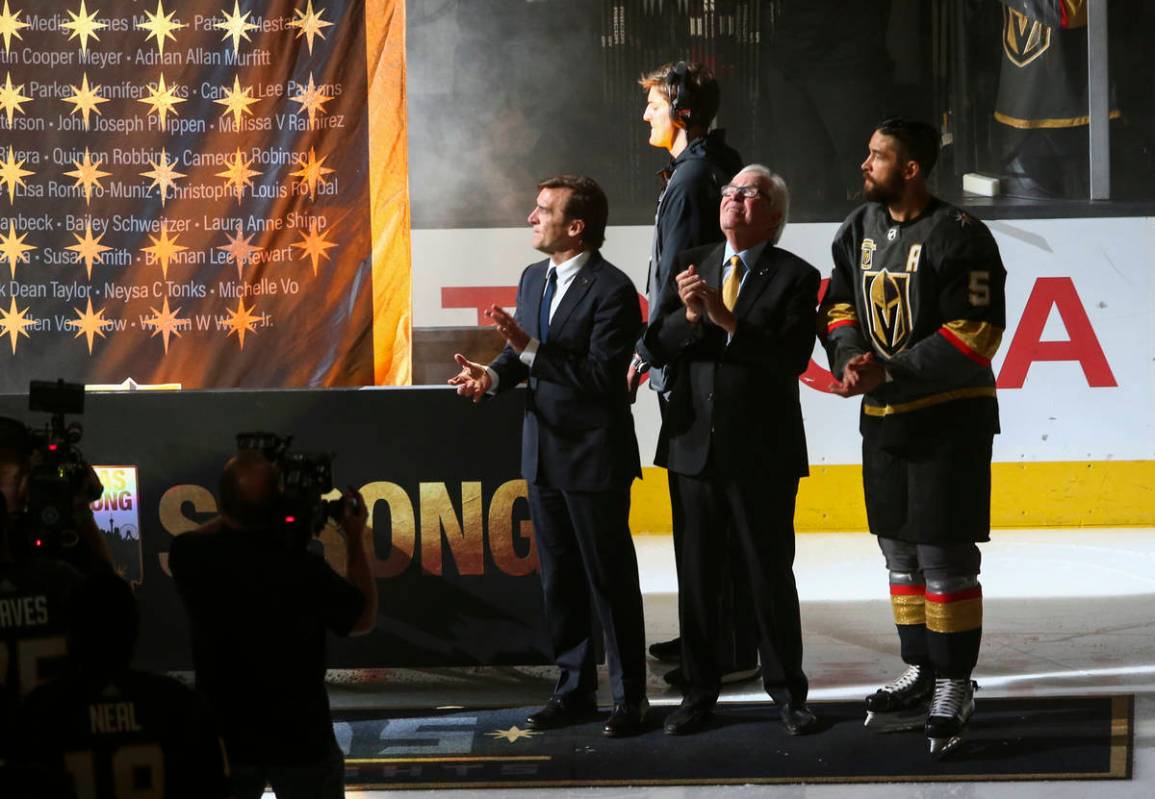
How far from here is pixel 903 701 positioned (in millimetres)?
5344

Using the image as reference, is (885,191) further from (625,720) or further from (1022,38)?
(1022,38)

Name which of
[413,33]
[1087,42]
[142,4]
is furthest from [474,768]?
[1087,42]

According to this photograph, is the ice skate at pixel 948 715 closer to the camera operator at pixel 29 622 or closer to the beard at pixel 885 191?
the beard at pixel 885 191

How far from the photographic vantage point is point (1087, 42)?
8742mm

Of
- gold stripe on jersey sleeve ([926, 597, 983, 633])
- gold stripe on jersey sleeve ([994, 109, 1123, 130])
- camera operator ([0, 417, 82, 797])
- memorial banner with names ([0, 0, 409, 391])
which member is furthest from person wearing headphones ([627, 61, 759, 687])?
gold stripe on jersey sleeve ([994, 109, 1123, 130])

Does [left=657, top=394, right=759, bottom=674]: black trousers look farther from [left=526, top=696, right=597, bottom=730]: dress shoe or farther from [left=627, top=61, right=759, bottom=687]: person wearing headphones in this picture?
[left=526, top=696, right=597, bottom=730]: dress shoe

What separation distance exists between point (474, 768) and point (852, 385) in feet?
5.33

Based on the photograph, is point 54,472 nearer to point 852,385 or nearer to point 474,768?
point 474,768

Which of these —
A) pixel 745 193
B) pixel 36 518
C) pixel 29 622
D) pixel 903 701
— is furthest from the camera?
pixel 903 701

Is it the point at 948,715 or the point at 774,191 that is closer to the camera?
the point at 948,715

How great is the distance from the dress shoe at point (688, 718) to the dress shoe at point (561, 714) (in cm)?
28

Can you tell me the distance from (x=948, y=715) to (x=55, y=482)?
2755 mm

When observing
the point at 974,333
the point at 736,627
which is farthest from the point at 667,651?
the point at 974,333

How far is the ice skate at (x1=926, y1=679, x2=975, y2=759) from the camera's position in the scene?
4992mm
